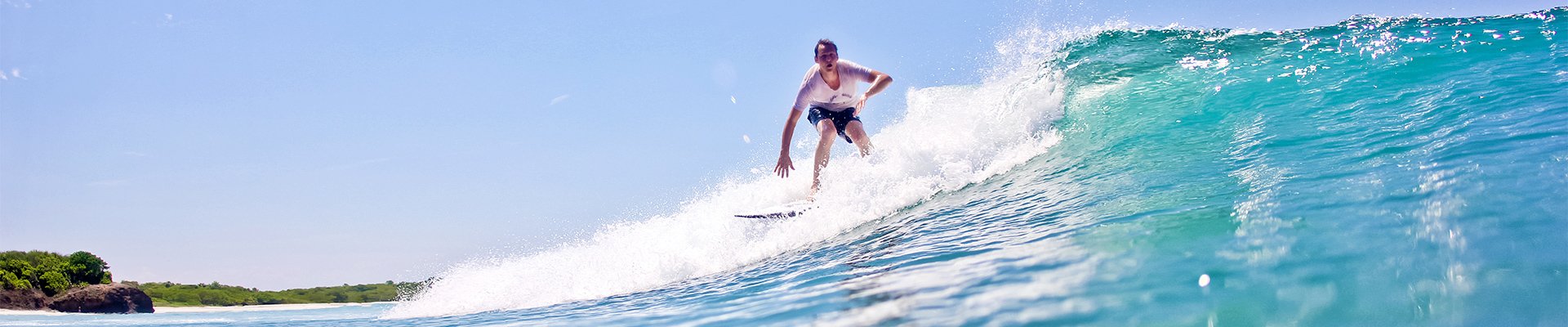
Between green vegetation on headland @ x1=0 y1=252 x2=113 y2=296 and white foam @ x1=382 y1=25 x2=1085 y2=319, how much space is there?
23000 millimetres

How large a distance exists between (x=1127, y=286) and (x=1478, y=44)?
30.2ft

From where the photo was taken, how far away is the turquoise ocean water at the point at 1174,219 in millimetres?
2049

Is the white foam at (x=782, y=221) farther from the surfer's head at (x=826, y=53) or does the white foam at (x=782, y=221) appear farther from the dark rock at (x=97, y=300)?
the dark rock at (x=97, y=300)

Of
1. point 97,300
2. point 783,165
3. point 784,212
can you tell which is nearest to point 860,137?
point 783,165

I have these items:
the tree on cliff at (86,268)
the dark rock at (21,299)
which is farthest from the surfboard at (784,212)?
the tree on cliff at (86,268)

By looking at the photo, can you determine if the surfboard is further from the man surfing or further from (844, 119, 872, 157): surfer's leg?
(844, 119, 872, 157): surfer's leg

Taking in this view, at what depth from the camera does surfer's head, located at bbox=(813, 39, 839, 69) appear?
648cm

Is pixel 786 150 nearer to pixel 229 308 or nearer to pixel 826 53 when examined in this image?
pixel 826 53

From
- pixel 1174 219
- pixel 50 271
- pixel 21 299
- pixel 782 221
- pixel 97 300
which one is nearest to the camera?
pixel 1174 219

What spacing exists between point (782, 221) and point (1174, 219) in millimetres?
3323

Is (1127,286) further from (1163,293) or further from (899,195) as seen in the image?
(899,195)

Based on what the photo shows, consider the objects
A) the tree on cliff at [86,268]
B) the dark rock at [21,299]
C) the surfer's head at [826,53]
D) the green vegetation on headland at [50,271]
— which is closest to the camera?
the surfer's head at [826,53]

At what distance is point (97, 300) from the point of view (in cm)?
2039

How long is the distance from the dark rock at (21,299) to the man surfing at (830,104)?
24.1 m
